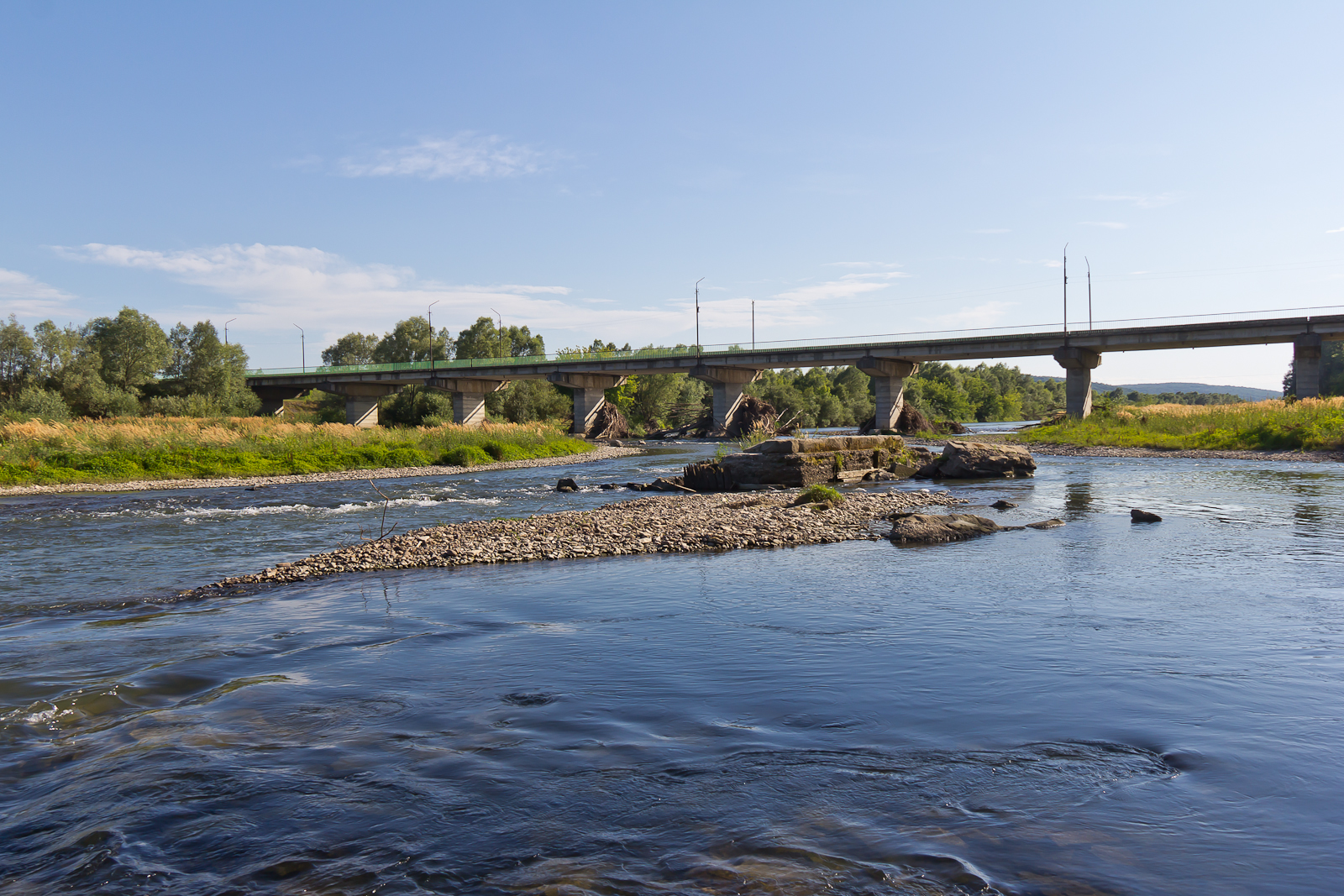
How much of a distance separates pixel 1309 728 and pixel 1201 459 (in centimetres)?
4406

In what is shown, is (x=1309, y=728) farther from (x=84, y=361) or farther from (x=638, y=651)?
(x=84, y=361)

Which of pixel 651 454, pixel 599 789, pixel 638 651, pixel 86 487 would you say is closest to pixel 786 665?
pixel 638 651

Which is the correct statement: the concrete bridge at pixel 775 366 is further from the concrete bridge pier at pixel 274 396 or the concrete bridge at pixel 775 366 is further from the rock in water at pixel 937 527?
the rock in water at pixel 937 527

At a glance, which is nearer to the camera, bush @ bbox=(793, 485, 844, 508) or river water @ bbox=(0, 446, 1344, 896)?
river water @ bbox=(0, 446, 1344, 896)

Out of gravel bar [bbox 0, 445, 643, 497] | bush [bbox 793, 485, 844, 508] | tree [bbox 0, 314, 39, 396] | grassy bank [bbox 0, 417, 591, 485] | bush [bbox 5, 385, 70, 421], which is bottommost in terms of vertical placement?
gravel bar [bbox 0, 445, 643, 497]

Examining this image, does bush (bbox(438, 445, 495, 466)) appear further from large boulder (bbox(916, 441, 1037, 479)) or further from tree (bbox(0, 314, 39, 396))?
tree (bbox(0, 314, 39, 396))

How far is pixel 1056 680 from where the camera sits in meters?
9.41

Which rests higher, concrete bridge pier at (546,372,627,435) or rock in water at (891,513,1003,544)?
concrete bridge pier at (546,372,627,435)

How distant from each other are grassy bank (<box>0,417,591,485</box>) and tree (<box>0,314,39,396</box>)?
4635cm

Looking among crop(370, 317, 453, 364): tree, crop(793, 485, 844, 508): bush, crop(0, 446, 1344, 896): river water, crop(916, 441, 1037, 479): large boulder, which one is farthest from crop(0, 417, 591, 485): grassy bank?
crop(370, 317, 453, 364): tree

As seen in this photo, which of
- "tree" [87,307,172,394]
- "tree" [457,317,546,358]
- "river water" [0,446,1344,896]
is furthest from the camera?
"tree" [457,317,546,358]

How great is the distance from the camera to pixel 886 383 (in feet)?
286

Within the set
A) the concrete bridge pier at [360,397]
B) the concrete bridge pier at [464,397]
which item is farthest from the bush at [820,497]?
the concrete bridge pier at [360,397]

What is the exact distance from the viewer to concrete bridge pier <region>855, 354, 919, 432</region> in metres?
85.8
